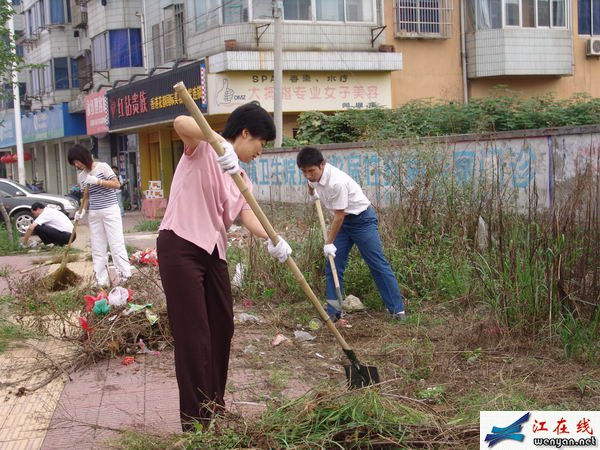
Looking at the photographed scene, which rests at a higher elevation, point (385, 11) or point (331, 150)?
point (385, 11)

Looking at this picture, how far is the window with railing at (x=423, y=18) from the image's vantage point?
21266 mm

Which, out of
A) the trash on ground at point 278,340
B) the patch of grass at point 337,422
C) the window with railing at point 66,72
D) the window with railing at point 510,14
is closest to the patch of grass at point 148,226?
the window with railing at point 510,14

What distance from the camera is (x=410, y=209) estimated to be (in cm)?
791

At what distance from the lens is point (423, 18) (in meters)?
21.6

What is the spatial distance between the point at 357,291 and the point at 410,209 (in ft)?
3.29

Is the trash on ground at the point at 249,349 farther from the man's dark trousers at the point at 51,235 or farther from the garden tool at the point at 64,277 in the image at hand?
the man's dark trousers at the point at 51,235

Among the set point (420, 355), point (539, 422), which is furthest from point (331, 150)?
point (539, 422)

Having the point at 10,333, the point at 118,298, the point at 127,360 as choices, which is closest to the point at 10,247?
the point at 10,333

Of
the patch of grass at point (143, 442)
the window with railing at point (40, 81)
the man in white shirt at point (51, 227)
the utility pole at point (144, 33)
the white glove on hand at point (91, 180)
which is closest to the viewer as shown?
the patch of grass at point (143, 442)

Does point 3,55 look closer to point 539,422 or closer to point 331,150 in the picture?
point 331,150

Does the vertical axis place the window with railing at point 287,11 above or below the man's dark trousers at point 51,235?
above

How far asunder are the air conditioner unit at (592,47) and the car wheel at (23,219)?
16.4 meters

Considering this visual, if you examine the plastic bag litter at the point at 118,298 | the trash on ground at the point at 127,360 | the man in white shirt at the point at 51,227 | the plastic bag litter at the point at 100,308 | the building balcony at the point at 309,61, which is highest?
the building balcony at the point at 309,61

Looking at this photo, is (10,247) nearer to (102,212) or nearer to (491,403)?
(102,212)
